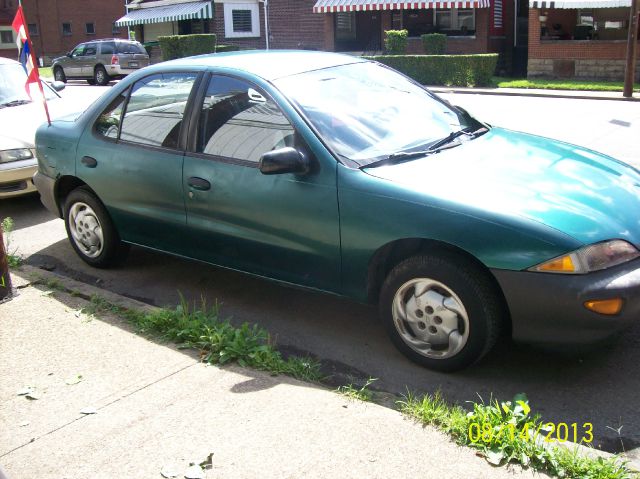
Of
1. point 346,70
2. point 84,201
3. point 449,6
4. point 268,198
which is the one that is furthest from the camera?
point 449,6

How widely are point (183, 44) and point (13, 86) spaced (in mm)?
23537

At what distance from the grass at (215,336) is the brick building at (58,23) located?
50621 millimetres

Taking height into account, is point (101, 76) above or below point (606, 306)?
above

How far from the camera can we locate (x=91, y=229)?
586 cm

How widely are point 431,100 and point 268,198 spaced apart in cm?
154

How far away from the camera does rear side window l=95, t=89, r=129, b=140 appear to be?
5.59m

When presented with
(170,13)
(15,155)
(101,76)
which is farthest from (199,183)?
(170,13)

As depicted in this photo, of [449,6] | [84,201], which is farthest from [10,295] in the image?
[449,6]

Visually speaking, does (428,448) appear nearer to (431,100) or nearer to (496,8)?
(431,100)

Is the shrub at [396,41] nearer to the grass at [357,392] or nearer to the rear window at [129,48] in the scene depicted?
the rear window at [129,48]

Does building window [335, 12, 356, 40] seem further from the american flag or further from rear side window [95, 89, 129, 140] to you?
rear side window [95, 89, 129, 140]

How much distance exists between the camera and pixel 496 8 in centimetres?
2925

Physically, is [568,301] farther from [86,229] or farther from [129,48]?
[129,48]

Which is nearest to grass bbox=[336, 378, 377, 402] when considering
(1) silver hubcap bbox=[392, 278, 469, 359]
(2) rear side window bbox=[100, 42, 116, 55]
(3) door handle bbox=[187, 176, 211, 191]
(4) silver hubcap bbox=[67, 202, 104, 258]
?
(1) silver hubcap bbox=[392, 278, 469, 359]
